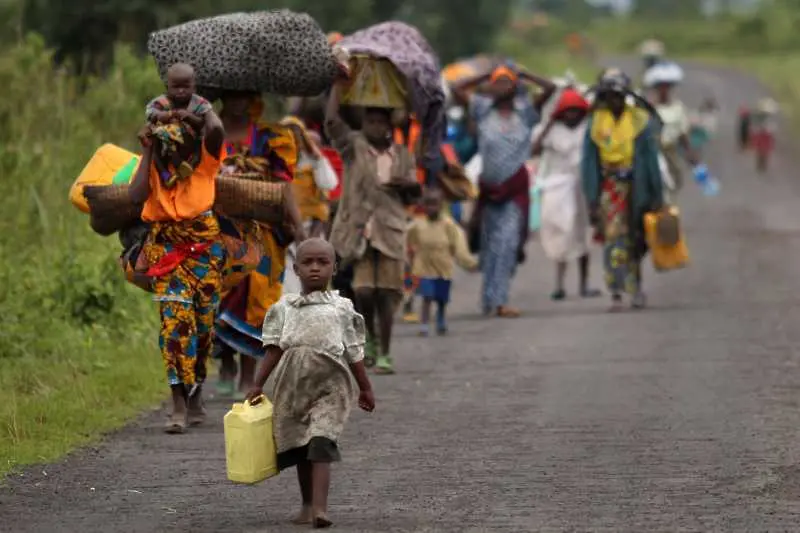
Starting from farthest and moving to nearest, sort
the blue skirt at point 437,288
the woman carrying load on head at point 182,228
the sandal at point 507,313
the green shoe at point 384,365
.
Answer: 1. the sandal at point 507,313
2. the blue skirt at point 437,288
3. the green shoe at point 384,365
4. the woman carrying load on head at point 182,228

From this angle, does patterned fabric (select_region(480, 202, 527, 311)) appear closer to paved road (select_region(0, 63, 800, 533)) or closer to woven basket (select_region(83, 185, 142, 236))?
paved road (select_region(0, 63, 800, 533))

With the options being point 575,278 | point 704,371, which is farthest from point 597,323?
point 575,278

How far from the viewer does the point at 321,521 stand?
8.21m

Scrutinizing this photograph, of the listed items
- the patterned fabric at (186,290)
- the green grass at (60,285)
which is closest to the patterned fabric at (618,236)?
the green grass at (60,285)

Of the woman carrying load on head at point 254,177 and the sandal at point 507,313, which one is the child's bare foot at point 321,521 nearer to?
the woman carrying load on head at point 254,177

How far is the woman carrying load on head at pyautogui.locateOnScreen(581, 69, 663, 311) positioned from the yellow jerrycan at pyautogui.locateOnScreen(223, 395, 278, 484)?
10135 millimetres

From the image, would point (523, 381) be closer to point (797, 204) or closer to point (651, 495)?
point (651, 495)

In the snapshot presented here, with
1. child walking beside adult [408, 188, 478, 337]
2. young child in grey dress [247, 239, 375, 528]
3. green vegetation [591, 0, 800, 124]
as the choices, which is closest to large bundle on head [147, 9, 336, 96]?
young child in grey dress [247, 239, 375, 528]

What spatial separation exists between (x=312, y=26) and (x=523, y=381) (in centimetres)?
262

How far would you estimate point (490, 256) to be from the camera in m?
18.3

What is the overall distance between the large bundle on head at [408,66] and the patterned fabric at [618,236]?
14.0ft

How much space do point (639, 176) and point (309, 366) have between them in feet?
33.7

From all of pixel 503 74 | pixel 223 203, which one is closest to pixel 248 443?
pixel 223 203

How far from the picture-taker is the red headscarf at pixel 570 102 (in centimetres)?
1945
